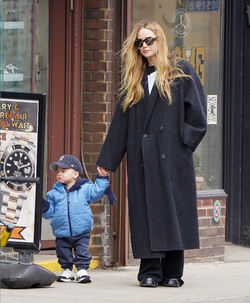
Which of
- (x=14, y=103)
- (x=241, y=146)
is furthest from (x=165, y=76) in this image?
(x=241, y=146)

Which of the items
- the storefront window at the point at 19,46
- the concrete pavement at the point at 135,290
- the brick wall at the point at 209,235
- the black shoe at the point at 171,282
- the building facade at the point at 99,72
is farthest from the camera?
the brick wall at the point at 209,235

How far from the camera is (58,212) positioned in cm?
730

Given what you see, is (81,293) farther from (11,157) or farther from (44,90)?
(44,90)

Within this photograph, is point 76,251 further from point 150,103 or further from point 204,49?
point 204,49

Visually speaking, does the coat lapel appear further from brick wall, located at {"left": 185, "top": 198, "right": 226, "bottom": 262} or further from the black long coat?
brick wall, located at {"left": 185, "top": 198, "right": 226, "bottom": 262}

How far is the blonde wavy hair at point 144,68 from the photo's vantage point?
6.88 metres

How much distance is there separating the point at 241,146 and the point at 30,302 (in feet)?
15.5

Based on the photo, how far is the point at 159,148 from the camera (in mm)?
6891

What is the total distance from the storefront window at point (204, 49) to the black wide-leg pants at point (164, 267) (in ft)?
7.07

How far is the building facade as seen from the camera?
8.00m

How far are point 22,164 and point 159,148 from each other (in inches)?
38.4

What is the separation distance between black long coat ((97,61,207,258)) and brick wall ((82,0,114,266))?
1428 mm

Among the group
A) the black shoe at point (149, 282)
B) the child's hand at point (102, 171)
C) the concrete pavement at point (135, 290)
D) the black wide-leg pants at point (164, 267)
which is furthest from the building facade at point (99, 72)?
the black shoe at point (149, 282)

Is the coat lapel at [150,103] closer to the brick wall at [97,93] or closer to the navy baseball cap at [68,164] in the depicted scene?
the navy baseball cap at [68,164]
